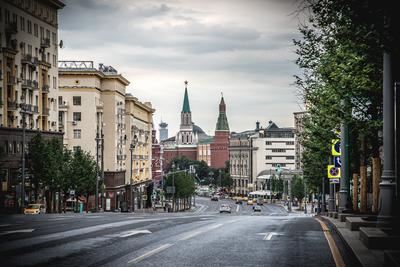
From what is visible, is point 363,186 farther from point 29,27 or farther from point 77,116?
point 77,116

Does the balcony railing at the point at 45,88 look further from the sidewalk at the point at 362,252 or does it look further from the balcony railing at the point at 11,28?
the sidewalk at the point at 362,252

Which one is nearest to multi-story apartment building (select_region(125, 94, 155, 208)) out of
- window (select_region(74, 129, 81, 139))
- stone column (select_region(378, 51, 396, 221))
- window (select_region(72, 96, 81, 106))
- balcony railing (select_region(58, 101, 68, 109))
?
window (select_region(74, 129, 81, 139))

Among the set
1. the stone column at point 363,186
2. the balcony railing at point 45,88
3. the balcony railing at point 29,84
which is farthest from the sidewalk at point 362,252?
the balcony railing at point 45,88

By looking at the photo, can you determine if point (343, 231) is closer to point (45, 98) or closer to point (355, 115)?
point (355, 115)

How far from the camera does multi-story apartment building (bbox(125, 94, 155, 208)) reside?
13025 cm

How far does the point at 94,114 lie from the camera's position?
351 ft

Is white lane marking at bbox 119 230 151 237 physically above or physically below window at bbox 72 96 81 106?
below

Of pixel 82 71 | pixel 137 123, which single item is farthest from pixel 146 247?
pixel 137 123

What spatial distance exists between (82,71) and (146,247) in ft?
303

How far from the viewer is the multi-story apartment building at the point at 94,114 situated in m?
106

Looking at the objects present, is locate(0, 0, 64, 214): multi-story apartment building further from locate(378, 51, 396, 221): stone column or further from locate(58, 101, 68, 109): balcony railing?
locate(378, 51, 396, 221): stone column

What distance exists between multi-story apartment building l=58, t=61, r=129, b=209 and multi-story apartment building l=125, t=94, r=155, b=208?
17.8 ft

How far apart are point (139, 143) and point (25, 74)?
65043 millimetres

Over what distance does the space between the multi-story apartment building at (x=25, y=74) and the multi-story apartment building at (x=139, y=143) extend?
3475cm
